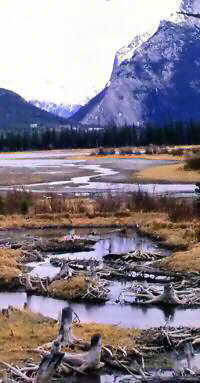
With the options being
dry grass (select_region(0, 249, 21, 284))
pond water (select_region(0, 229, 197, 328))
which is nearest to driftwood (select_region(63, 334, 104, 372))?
pond water (select_region(0, 229, 197, 328))

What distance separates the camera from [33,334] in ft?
73.7

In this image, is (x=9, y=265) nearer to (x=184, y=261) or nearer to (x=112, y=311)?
(x=184, y=261)

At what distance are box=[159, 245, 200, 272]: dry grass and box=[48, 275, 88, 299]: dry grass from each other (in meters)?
5.54

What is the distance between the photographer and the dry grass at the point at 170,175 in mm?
87562

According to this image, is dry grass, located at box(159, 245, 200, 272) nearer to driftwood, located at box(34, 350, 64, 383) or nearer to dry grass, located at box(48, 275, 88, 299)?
dry grass, located at box(48, 275, 88, 299)

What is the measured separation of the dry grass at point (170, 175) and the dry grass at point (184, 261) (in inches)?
2015

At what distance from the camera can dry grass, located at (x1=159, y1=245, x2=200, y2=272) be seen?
106 ft

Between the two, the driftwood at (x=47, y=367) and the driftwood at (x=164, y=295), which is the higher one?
the driftwood at (x=47, y=367)

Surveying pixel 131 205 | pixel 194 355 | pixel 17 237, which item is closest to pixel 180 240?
pixel 17 237

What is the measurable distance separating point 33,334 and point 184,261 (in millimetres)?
12739

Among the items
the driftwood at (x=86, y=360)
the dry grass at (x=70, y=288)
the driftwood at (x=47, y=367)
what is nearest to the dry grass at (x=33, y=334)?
the driftwood at (x=86, y=360)

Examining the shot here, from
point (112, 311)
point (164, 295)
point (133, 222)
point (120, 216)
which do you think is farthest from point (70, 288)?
point (120, 216)

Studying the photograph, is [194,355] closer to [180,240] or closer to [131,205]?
[180,240]

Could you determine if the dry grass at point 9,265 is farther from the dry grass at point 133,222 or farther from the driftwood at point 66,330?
the driftwood at point 66,330
